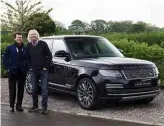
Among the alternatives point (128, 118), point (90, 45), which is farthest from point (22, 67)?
point (128, 118)

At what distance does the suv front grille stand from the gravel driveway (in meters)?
0.78

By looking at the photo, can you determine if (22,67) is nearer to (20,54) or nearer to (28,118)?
(20,54)

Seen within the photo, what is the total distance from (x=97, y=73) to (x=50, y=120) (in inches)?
62.8

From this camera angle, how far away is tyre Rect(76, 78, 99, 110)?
9.94 meters

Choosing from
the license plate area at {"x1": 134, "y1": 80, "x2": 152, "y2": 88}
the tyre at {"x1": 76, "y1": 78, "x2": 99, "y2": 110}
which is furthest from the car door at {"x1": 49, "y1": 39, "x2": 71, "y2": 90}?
the license plate area at {"x1": 134, "y1": 80, "x2": 152, "y2": 88}

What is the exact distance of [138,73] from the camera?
394 inches

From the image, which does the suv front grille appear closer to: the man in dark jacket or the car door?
the car door

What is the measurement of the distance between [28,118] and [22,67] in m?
1.36

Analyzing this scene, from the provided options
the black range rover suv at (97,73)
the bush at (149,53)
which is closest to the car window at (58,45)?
the black range rover suv at (97,73)

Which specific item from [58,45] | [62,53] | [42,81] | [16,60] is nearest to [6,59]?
[16,60]

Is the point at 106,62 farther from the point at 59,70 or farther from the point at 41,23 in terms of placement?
the point at 41,23

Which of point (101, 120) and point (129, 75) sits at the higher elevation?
point (129, 75)

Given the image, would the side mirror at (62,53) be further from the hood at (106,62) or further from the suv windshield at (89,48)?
the hood at (106,62)

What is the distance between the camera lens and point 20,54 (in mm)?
10227
